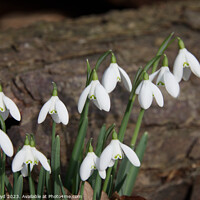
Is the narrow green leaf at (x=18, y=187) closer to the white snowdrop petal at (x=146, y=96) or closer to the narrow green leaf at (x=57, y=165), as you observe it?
the narrow green leaf at (x=57, y=165)

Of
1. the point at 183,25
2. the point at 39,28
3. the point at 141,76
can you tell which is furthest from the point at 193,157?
the point at 39,28

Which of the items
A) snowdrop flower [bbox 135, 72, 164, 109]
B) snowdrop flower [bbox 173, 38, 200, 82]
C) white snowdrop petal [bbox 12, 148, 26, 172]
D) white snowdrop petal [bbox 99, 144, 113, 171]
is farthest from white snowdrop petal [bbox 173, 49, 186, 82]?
white snowdrop petal [bbox 12, 148, 26, 172]

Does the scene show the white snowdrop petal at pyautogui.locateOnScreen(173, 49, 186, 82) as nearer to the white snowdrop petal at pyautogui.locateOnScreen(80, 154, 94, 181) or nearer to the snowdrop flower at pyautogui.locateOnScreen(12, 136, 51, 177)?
the white snowdrop petal at pyautogui.locateOnScreen(80, 154, 94, 181)

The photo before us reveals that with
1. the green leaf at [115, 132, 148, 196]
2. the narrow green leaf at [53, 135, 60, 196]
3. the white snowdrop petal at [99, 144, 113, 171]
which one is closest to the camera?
the white snowdrop petal at [99, 144, 113, 171]

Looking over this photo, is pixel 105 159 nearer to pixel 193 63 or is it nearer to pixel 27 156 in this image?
pixel 27 156

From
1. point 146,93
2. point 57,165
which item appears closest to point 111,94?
point 57,165
